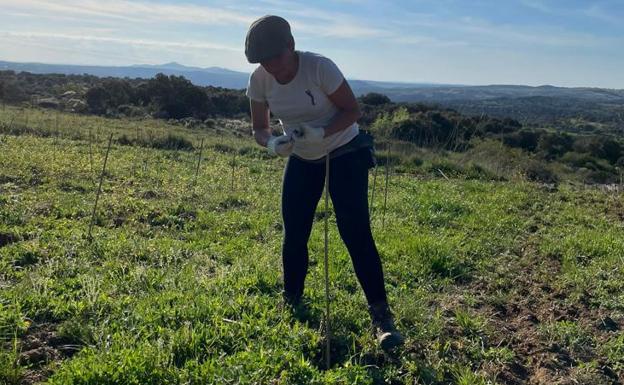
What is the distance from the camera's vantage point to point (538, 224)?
6.80 metres

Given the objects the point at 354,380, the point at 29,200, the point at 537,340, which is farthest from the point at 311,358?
the point at 29,200

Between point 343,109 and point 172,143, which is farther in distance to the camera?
point 172,143

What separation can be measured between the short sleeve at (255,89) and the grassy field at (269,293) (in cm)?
122

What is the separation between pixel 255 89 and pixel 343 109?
1.73ft

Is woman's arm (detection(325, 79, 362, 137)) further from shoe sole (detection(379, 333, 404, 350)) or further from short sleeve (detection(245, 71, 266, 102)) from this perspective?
shoe sole (detection(379, 333, 404, 350))

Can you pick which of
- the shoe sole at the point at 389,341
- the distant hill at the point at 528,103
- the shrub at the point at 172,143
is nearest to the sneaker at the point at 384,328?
the shoe sole at the point at 389,341

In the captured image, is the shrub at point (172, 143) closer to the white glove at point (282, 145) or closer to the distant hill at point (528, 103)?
the distant hill at point (528, 103)

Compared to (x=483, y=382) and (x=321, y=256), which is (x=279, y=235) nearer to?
(x=321, y=256)

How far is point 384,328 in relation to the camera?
315 centimetres

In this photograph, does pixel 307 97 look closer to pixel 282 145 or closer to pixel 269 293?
pixel 282 145

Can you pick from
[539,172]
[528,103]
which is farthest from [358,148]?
[528,103]

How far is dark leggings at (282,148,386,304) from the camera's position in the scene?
311 centimetres

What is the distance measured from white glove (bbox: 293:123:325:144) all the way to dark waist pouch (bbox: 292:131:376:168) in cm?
13

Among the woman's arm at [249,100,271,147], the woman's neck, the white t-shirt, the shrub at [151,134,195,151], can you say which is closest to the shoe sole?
the white t-shirt
